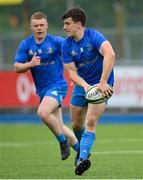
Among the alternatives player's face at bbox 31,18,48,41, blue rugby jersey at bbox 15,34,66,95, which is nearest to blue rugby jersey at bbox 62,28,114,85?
player's face at bbox 31,18,48,41

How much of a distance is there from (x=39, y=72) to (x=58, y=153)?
247cm

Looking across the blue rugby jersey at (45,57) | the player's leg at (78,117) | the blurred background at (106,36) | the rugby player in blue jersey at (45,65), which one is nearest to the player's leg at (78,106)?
the player's leg at (78,117)

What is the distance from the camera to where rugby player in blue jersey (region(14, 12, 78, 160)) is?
1345cm

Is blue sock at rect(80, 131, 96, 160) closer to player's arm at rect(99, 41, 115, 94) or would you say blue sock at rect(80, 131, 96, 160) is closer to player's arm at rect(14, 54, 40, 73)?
player's arm at rect(99, 41, 115, 94)

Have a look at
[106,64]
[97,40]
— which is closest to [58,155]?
[97,40]

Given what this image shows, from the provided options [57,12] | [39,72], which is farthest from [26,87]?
[39,72]

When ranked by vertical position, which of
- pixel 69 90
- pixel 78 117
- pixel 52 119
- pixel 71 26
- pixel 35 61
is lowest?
pixel 69 90

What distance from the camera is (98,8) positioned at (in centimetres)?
2825

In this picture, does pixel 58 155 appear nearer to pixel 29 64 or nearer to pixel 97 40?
pixel 29 64

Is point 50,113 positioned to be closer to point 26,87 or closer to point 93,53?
point 93,53

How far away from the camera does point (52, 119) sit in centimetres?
1315

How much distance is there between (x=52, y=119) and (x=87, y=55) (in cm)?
177

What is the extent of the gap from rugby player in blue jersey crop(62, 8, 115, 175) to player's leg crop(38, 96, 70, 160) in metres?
1.12

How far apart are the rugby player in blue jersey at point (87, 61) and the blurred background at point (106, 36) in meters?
13.3
